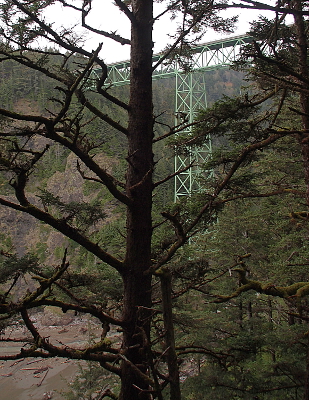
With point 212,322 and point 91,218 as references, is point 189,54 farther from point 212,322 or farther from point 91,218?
point 212,322

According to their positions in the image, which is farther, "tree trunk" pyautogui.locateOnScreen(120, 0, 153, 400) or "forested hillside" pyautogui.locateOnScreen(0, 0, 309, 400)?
"tree trunk" pyautogui.locateOnScreen(120, 0, 153, 400)

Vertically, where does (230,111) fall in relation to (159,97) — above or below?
below

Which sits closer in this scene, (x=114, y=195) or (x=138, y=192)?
(x=114, y=195)

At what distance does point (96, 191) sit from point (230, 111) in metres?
31.2

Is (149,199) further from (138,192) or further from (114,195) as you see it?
(114,195)

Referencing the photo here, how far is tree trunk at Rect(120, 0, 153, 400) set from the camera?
92.6 inches

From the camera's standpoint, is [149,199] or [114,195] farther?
[149,199]

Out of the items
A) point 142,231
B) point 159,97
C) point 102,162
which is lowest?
point 142,231

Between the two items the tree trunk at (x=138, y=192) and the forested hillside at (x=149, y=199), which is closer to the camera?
the forested hillside at (x=149, y=199)

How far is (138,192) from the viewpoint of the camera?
2541mm

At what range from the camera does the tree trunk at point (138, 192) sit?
7.72ft

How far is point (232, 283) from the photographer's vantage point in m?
9.33

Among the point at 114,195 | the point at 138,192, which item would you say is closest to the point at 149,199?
the point at 138,192

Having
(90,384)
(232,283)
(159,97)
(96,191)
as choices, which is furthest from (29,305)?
(159,97)
